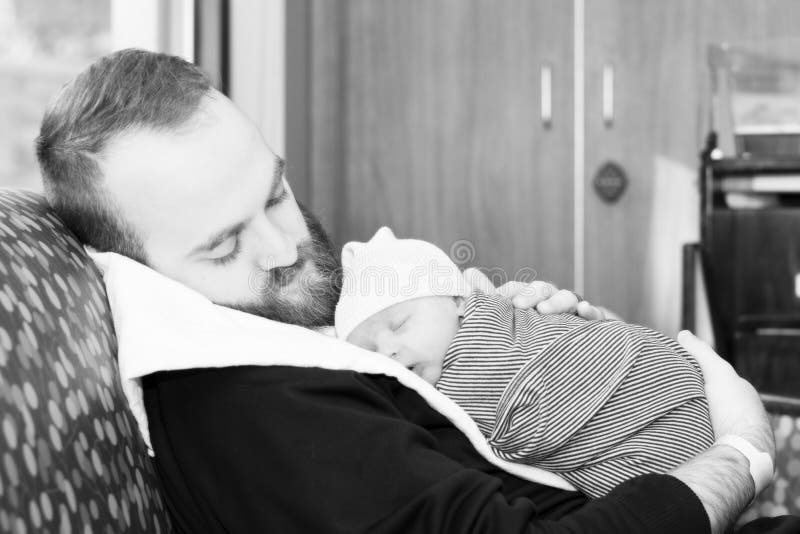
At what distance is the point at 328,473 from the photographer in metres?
0.79

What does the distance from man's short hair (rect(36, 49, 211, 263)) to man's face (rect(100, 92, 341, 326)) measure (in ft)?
0.05

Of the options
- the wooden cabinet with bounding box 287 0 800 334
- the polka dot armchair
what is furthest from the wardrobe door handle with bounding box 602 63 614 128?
the polka dot armchair

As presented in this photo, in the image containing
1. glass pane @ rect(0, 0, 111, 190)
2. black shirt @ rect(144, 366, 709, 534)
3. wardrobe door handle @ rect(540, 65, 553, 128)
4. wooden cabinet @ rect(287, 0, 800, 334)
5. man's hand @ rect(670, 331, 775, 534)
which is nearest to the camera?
black shirt @ rect(144, 366, 709, 534)

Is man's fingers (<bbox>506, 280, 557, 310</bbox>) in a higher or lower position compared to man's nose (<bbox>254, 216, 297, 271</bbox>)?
lower

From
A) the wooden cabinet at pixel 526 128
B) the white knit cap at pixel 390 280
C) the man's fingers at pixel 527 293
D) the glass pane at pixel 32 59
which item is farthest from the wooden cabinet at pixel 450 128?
the white knit cap at pixel 390 280

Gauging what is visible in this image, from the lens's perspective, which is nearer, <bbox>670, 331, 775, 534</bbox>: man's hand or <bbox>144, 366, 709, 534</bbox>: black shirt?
<bbox>144, 366, 709, 534</bbox>: black shirt

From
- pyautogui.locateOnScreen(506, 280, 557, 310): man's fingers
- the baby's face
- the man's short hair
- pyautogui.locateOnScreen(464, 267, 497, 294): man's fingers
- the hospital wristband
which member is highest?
the man's short hair

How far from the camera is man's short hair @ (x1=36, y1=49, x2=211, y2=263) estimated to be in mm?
931

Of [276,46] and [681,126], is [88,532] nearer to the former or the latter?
[276,46]

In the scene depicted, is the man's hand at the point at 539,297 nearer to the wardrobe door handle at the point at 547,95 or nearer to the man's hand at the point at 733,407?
the man's hand at the point at 733,407

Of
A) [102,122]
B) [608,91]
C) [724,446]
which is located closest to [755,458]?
[724,446]

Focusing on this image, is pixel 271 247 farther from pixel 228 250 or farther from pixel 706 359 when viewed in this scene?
pixel 706 359

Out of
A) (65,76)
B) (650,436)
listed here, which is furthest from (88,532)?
(65,76)

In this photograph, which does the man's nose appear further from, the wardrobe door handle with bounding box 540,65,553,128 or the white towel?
the wardrobe door handle with bounding box 540,65,553,128
